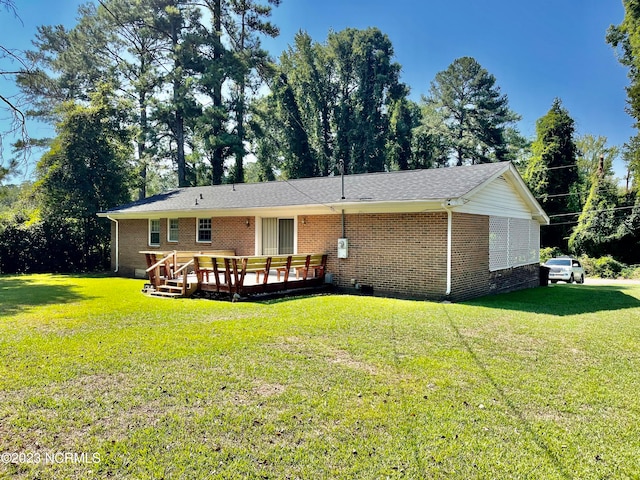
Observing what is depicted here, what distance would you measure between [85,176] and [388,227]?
1721 centimetres

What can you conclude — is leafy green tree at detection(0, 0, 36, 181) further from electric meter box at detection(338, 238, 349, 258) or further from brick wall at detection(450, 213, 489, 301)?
brick wall at detection(450, 213, 489, 301)

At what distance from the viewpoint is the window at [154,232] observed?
18.2 meters

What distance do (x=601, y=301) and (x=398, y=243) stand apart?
647cm

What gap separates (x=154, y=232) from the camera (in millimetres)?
18312

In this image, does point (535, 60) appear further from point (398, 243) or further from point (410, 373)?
point (410, 373)

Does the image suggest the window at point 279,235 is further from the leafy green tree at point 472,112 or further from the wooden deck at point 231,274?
the leafy green tree at point 472,112

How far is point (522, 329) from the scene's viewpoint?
7891 mm

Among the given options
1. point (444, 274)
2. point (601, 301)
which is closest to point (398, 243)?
point (444, 274)

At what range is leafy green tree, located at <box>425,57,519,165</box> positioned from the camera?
122 feet

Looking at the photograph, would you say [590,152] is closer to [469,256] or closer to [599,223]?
[599,223]

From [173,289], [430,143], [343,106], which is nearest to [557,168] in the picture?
[430,143]

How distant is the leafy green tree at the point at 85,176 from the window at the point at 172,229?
6635 millimetres

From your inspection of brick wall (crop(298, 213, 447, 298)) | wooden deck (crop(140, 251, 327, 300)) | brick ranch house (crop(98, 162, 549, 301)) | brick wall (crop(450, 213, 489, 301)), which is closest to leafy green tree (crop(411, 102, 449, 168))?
brick ranch house (crop(98, 162, 549, 301))

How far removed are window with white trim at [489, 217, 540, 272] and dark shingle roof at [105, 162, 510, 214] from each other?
2.13m
